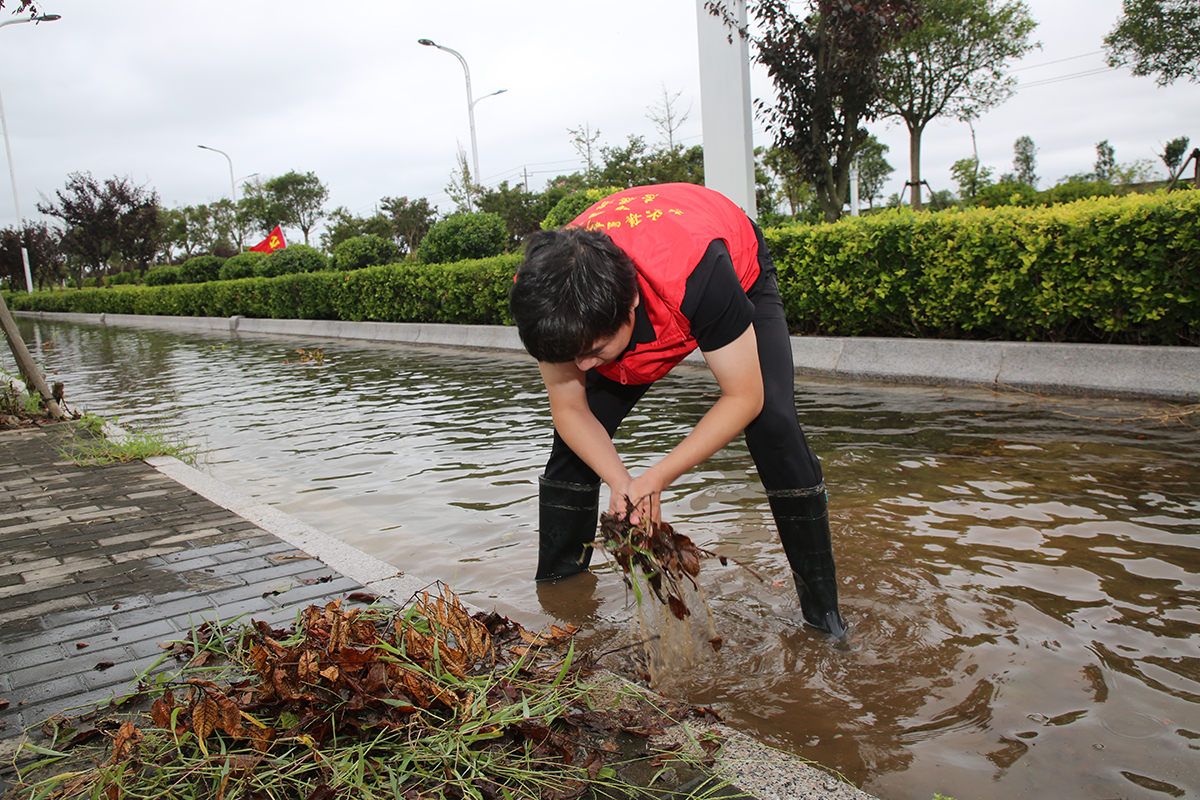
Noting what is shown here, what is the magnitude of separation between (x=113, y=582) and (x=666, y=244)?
2728mm

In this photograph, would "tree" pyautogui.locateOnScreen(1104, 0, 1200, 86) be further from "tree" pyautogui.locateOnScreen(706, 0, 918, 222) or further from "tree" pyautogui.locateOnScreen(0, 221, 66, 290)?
"tree" pyautogui.locateOnScreen(0, 221, 66, 290)

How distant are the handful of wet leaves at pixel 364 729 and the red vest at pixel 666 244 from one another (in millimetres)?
955

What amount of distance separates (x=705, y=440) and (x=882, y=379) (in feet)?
18.9

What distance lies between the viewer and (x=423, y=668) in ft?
7.45

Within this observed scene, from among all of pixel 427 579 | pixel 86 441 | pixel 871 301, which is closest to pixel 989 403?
pixel 871 301

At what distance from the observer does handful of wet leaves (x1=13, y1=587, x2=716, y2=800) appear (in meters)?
1.89

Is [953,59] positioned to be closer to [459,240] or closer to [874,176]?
[459,240]

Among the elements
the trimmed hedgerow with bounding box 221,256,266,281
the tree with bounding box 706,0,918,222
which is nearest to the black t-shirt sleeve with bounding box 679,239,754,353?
the tree with bounding box 706,0,918,222

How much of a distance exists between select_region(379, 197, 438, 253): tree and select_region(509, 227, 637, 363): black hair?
5342 cm

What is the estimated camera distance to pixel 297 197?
66375 mm

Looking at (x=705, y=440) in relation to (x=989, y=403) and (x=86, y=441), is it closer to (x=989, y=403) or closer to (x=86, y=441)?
(x=989, y=403)

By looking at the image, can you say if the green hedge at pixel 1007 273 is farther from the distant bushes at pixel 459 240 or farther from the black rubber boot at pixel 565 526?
the distant bushes at pixel 459 240

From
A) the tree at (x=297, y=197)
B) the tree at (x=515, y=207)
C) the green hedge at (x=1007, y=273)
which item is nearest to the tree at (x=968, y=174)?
the tree at (x=515, y=207)

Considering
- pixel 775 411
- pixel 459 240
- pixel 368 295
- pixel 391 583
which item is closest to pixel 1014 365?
pixel 775 411
